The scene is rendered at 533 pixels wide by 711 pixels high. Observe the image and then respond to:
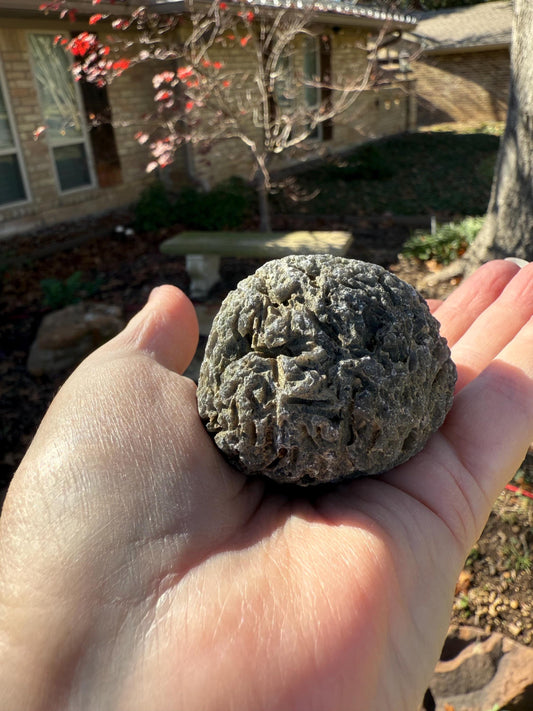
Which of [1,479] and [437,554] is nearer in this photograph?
[437,554]

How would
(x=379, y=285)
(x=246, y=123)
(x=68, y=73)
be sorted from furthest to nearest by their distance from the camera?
(x=246, y=123), (x=68, y=73), (x=379, y=285)

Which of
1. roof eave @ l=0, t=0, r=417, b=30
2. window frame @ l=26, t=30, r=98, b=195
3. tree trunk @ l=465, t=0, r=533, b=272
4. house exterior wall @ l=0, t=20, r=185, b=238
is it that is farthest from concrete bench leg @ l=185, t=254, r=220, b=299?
window frame @ l=26, t=30, r=98, b=195

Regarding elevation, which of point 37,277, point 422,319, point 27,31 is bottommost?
point 37,277

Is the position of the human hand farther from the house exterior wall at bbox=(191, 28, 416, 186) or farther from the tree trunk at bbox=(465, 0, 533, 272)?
the house exterior wall at bbox=(191, 28, 416, 186)

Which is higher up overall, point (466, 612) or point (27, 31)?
point (27, 31)

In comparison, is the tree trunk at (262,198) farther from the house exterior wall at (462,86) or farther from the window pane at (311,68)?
the house exterior wall at (462,86)

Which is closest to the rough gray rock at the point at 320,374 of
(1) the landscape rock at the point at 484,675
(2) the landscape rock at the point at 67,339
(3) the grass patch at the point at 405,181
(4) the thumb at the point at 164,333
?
(4) the thumb at the point at 164,333

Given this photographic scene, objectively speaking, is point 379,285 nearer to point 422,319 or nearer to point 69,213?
point 422,319

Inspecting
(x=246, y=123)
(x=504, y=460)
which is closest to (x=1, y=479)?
(x=504, y=460)
